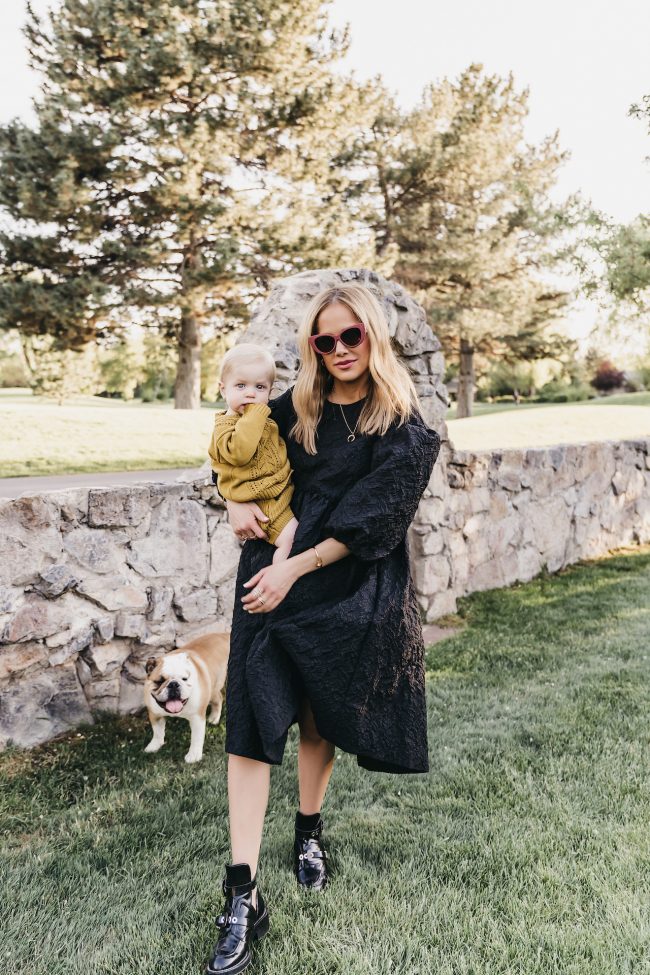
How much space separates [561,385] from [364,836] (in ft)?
142

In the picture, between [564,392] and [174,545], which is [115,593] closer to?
[174,545]

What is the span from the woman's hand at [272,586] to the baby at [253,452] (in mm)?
72

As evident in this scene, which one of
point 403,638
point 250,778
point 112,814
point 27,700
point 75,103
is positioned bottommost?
point 112,814

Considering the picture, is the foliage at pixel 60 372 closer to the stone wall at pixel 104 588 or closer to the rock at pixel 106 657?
the stone wall at pixel 104 588

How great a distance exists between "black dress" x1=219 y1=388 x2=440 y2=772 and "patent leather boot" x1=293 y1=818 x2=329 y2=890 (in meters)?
0.44

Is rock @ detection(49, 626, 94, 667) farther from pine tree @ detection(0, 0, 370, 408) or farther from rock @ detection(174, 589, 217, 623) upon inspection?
pine tree @ detection(0, 0, 370, 408)

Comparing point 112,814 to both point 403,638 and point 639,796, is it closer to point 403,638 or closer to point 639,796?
point 403,638

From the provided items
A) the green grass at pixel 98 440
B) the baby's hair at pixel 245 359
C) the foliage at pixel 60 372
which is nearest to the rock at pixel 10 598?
the baby's hair at pixel 245 359

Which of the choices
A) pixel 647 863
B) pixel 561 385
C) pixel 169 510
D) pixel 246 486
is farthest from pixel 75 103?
pixel 561 385

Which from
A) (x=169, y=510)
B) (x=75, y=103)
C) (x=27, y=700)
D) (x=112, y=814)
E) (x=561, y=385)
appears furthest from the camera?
(x=561, y=385)

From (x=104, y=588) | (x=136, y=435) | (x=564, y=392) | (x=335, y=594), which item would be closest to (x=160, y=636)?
(x=104, y=588)

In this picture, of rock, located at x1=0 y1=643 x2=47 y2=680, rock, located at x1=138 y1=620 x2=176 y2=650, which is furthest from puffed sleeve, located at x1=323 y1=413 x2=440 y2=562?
rock, located at x1=138 y1=620 x2=176 y2=650

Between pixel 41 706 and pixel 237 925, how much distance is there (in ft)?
6.02

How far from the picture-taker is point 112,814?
292 centimetres
